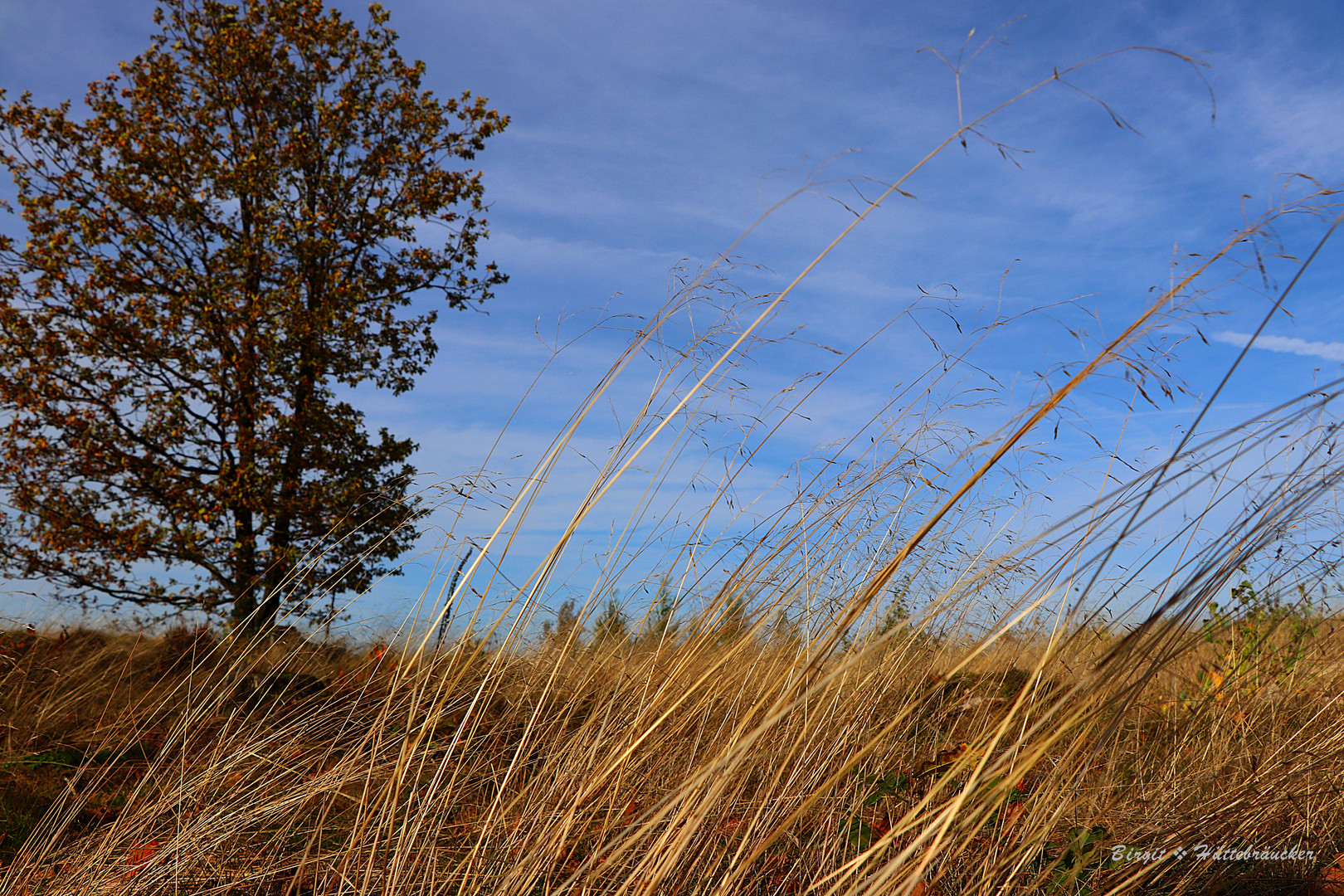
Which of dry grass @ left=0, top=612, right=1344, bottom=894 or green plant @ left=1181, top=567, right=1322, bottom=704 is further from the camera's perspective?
green plant @ left=1181, top=567, right=1322, bottom=704

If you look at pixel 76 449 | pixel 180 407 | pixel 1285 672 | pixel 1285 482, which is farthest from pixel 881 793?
pixel 76 449

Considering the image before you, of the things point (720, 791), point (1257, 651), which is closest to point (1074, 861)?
point (720, 791)

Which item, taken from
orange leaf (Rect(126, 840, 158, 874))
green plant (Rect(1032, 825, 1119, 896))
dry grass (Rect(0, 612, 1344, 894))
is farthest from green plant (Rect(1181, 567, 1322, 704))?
orange leaf (Rect(126, 840, 158, 874))

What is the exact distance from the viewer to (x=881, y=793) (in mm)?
2268

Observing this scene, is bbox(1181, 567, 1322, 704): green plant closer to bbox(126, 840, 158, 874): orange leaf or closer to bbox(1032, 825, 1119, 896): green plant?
bbox(1032, 825, 1119, 896): green plant

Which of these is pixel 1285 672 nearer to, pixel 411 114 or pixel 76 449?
pixel 411 114

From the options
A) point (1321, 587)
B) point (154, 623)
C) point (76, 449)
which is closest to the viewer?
point (1321, 587)

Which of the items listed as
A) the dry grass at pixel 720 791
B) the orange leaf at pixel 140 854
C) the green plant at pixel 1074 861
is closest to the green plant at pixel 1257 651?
the dry grass at pixel 720 791

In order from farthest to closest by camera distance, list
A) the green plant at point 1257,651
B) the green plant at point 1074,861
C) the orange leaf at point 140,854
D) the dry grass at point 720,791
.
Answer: the green plant at point 1257,651 < the orange leaf at point 140,854 < the green plant at point 1074,861 < the dry grass at point 720,791

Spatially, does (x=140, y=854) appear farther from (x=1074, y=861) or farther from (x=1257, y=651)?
(x=1257, y=651)

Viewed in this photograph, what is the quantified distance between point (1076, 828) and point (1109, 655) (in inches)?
43.7

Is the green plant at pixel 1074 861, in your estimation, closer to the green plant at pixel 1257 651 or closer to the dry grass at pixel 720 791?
the dry grass at pixel 720 791

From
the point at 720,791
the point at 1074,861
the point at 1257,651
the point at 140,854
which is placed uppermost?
the point at 1257,651

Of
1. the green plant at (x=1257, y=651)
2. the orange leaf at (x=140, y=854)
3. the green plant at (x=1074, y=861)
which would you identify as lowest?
the orange leaf at (x=140, y=854)
